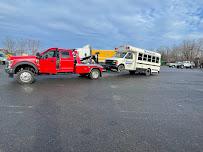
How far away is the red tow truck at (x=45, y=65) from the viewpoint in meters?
9.04

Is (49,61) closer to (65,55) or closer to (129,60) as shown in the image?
(65,55)

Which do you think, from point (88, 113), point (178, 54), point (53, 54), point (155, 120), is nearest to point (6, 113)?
point (88, 113)

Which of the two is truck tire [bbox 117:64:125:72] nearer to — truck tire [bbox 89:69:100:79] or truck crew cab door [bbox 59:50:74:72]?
truck tire [bbox 89:69:100:79]

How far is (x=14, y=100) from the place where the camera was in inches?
223

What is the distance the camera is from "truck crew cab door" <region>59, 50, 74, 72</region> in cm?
1013

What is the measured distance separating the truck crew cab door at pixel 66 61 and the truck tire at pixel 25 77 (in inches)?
71.2

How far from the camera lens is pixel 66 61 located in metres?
10.2

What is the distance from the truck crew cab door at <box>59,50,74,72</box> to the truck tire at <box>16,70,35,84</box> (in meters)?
1.81

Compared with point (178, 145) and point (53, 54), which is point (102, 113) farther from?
point (53, 54)

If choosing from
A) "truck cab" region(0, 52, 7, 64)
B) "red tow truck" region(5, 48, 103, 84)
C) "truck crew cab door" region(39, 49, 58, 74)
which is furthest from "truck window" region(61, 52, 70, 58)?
"truck cab" region(0, 52, 7, 64)

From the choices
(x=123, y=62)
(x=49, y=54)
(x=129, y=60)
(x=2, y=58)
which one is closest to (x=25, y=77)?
(x=49, y=54)

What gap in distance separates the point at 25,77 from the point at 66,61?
257 centimetres

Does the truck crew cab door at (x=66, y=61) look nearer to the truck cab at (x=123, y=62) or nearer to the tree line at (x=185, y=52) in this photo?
the truck cab at (x=123, y=62)

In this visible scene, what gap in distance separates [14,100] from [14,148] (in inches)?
130
